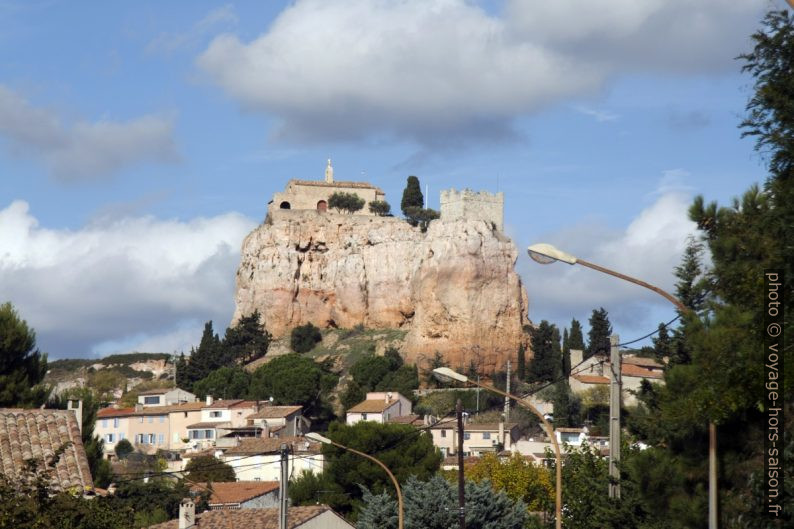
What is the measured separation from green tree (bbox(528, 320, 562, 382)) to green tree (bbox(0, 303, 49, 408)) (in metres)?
66.3

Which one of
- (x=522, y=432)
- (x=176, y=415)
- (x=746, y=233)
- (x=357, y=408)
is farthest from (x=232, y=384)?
(x=746, y=233)

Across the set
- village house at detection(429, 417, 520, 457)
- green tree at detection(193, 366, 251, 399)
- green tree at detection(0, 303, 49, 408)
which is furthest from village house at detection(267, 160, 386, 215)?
green tree at detection(0, 303, 49, 408)

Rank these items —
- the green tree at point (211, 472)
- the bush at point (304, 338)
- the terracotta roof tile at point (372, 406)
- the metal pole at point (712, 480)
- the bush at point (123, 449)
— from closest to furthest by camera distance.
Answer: the metal pole at point (712, 480), the green tree at point (211, 472), the terracotta roof tile at point (372, 406), the bush at point (123, 449), the bush at point (304, 338)

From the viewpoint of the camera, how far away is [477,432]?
96.9 meters

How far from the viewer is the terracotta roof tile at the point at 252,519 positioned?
1890 inches

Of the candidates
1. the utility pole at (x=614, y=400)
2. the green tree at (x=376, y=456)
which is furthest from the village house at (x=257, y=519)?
the utility pole at (x=614, y=400)

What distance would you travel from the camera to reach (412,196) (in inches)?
5719

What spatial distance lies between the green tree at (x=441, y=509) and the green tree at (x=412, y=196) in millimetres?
93099

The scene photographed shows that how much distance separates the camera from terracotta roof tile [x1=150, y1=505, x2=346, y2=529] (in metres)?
48.0

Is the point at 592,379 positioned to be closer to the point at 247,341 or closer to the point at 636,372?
the point at 636,372

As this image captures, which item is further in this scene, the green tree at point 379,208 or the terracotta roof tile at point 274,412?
the green tree at point 379,208

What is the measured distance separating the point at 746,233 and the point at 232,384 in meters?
106

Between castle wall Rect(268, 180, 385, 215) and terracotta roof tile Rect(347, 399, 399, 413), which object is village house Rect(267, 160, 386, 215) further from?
terracotta roof tile Rect(347, 399, 399, 413)

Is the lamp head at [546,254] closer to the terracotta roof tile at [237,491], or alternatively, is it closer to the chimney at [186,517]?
the chimney at [186,517]
